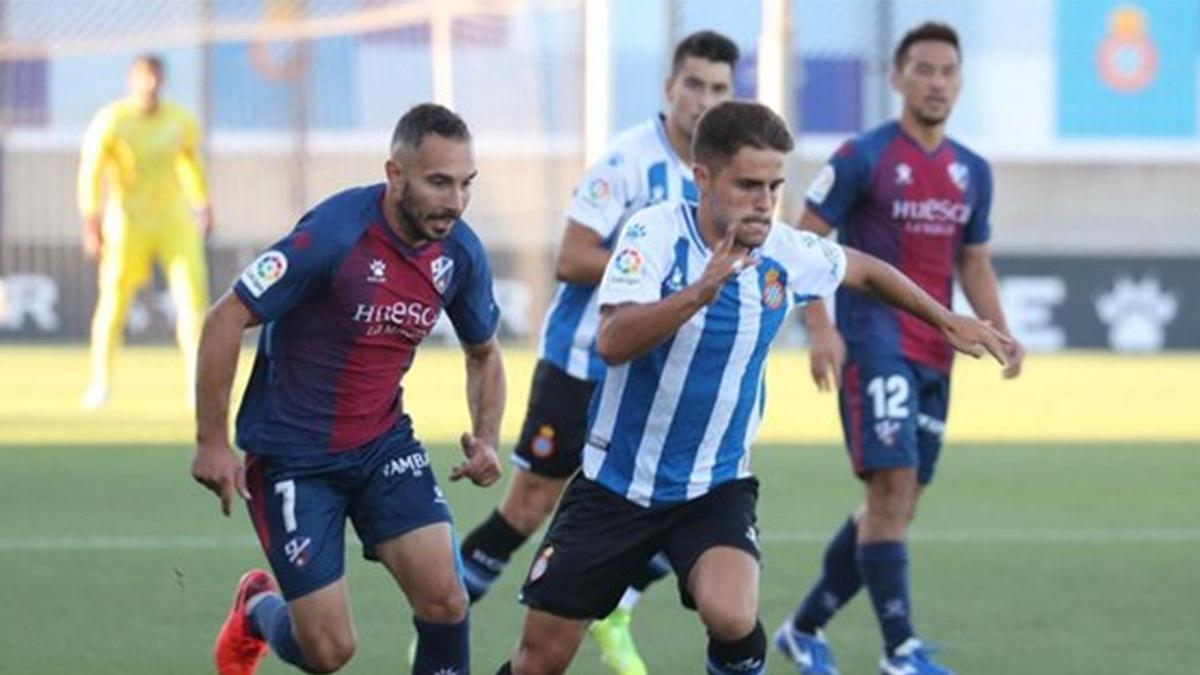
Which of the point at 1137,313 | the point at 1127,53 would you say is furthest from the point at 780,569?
the point at 1127,53

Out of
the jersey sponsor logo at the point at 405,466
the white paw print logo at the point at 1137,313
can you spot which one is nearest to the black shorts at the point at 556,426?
the jersey sponsor logo at the point at 405,466

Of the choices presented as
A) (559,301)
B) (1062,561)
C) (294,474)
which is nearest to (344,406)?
(294,474)

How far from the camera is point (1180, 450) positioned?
16047 millimetres

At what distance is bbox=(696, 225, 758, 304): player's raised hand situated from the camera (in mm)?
6516

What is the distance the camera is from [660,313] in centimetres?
668

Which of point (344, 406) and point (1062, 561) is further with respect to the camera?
point (1062, 561)

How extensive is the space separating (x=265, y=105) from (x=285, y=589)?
19565 mm

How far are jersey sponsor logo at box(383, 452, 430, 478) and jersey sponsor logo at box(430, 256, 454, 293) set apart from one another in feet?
1.56

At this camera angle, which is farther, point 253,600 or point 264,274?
point 253,600

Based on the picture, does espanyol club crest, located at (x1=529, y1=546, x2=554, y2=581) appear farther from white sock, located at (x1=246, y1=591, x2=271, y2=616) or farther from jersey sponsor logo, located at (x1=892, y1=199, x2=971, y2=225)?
jersey sponsor logo, located at (x1=892, y1=199, x2=971, y2=225)

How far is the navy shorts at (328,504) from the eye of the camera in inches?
291

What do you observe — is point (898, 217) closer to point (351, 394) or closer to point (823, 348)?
point (823, 348)

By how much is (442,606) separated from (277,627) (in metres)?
0.56

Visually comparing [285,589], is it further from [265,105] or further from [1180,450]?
[265,105]
